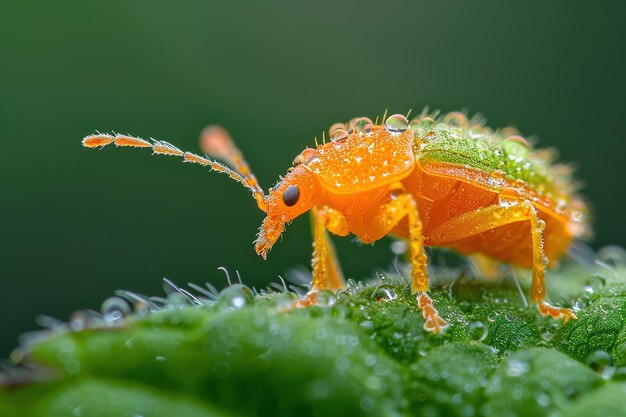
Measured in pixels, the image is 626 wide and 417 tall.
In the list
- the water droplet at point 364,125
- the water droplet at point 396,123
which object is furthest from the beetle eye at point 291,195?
the water droplet at point 396,123

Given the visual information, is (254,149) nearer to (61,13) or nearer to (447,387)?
(61,13)

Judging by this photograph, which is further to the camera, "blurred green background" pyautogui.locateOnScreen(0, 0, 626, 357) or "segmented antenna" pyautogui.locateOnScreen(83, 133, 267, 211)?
"blurred green background" pyautogui.locateOnScreen(0, 0, 626, 357)

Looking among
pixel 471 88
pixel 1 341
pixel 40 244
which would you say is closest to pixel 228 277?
pixel 1 341

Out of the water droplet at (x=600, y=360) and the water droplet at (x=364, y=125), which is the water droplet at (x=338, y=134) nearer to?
the water droplet at (x=364, y=125)

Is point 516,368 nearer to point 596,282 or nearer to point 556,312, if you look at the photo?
point 556,312

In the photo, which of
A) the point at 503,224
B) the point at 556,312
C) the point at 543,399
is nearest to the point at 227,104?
the point at 503,224

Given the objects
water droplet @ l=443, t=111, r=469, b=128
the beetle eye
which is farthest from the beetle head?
water droplet @ l=443, t=111, r=469, b=128

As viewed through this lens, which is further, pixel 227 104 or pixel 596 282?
pixel 227 104

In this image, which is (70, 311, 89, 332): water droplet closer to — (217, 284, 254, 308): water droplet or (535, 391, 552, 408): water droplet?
(217, 284, 254, 308): water droplet
